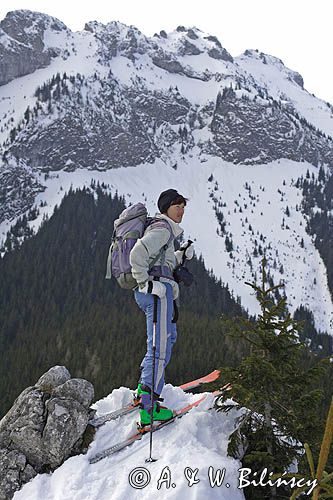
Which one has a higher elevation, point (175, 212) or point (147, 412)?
point (175, 212)

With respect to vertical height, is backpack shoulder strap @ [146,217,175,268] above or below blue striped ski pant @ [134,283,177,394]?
above

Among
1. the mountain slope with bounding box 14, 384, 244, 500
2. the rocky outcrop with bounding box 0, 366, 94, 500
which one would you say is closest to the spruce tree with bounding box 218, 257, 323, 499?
the mountain slope with bounding box 14, 384, 244, 500

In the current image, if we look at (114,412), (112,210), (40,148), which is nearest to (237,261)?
(112,210)

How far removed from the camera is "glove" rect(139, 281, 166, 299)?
253 inches

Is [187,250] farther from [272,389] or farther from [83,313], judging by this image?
[83,313]

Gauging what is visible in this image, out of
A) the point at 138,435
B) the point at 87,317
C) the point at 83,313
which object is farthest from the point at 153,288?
the point at 83,313

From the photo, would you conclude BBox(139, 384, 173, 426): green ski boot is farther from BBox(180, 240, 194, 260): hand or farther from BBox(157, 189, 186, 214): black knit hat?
BBox(157, 189, 186, 214): black knit hat

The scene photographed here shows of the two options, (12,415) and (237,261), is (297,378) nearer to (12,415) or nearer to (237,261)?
(12,415)

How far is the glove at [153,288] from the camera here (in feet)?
21.1

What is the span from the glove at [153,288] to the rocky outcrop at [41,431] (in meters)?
2.64

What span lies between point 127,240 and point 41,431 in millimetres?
3625

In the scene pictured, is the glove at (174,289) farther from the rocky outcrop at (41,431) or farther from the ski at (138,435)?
the rocky outcrop at (41,431)

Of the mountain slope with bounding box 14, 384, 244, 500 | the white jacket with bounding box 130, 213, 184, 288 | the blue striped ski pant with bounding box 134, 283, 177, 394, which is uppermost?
the white jacket with bounding box 130, 213, 184, 288

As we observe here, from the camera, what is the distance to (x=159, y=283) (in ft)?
21.5
